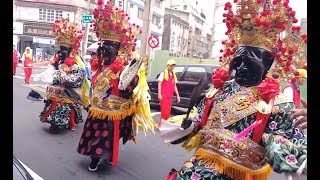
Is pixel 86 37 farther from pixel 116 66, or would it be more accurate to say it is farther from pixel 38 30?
pixel 116 66

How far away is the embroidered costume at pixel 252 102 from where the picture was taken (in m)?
1.66

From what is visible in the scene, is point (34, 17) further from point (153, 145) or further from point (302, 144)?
point (302, 144)

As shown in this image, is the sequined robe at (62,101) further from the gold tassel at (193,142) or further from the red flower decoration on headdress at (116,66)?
the gold tassel at (193,142)

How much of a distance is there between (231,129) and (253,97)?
0.20m

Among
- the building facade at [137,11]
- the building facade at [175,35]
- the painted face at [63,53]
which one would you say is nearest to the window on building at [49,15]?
the painted face at [63,53]

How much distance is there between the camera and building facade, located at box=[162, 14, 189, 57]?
4074 millimetres

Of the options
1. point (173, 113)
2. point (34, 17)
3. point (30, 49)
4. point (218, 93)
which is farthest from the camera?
point (173, 113)

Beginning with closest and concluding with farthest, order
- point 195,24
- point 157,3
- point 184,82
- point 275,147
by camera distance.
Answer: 1. point 275,147
2. point 195,24
3. point 157,3
4. point 184,82

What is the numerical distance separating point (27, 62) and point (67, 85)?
51cm

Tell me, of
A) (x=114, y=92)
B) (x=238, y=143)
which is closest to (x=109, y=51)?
(x=114, y=92)

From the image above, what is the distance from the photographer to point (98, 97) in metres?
3.08

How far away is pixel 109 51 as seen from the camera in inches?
124
